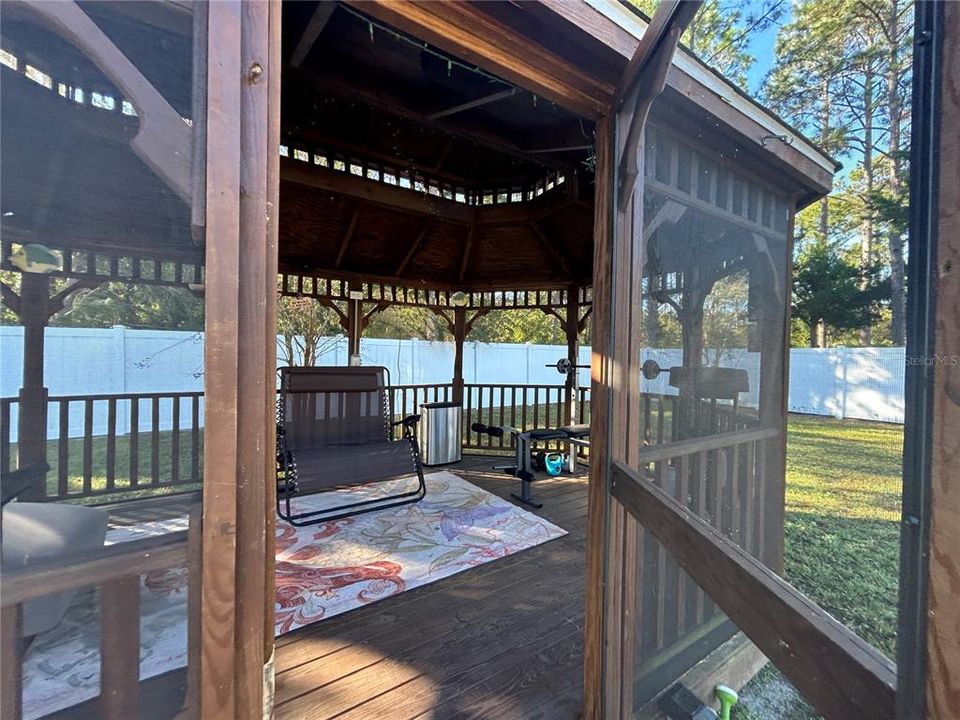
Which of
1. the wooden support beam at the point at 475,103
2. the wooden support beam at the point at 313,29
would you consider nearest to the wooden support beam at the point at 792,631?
the wooden support beam at the point at 313,29

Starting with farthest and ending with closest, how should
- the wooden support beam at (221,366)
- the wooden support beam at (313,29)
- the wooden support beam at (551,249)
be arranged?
the wooden support beam at (551,249) → the wooden support beam at (313,29) → the wooden support beam at (221,366)

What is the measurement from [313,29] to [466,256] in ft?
12.7

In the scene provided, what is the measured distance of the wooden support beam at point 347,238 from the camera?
5.13 metres

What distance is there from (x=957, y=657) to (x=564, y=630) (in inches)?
78.0

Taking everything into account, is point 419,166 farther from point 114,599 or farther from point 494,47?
point 114,599

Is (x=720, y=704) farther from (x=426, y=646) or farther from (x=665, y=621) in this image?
(x=426, y=646)

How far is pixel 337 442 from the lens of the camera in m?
4.11

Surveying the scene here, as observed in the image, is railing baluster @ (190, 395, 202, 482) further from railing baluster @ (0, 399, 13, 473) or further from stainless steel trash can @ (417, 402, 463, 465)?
stainless steel trash can @ (417, 402, 463, 465)

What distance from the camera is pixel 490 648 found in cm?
195

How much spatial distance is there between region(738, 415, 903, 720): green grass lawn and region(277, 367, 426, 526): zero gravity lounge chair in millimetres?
3211

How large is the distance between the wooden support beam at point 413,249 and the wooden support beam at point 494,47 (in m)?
4.35

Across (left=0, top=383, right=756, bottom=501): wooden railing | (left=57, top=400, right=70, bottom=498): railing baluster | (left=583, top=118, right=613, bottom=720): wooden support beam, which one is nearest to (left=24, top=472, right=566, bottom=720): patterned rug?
→ (left=0, top=383, right=756, bottom=501): wooden railing

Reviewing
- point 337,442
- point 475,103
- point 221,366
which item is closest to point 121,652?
point 221,366

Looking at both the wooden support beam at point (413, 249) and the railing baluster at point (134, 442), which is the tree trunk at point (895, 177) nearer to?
the railing baluster at point (134, 442)
